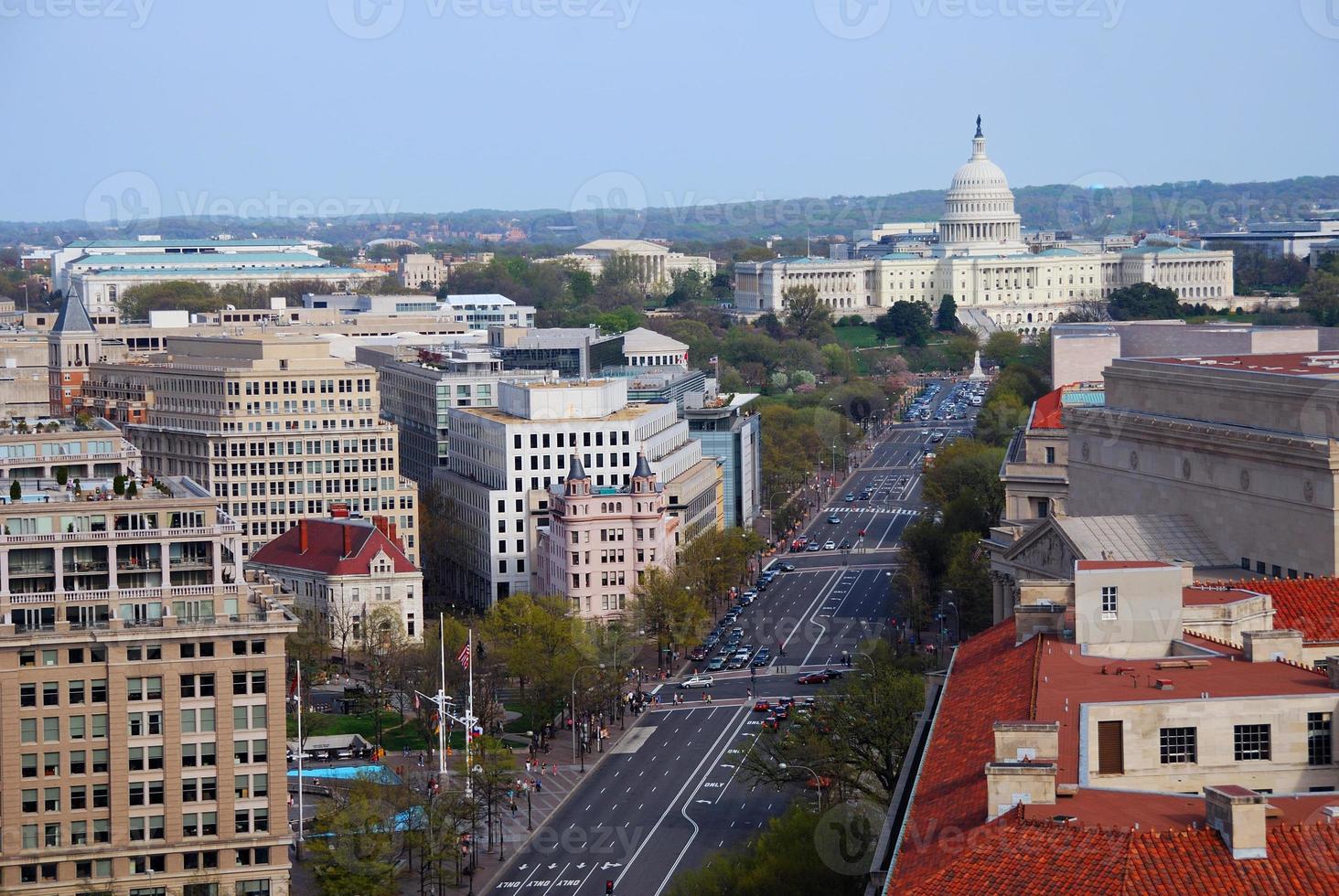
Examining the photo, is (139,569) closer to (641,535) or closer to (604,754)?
(604,754)

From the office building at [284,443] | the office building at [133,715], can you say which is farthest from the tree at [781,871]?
the office building at [284,443]

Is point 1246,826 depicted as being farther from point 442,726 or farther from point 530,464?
point 530,464

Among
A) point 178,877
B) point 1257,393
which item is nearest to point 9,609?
point 178,877

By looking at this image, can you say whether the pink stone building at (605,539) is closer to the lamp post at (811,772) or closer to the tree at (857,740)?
the tree at (857,740)

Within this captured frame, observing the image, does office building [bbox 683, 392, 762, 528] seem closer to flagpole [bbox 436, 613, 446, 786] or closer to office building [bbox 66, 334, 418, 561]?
office building [bbox 66, 334, 418, 561]

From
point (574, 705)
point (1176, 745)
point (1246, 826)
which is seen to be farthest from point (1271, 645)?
point (574, 705)
